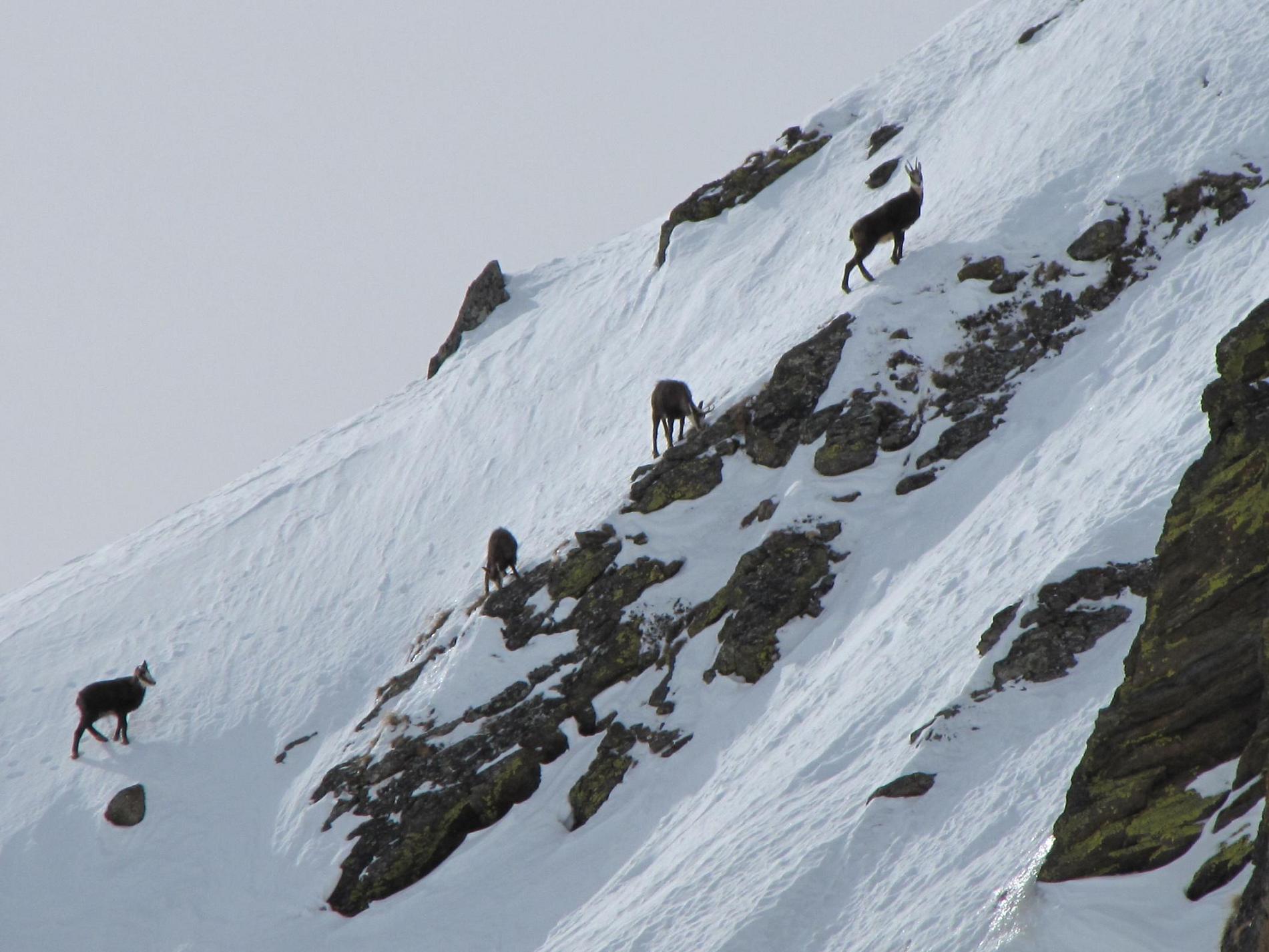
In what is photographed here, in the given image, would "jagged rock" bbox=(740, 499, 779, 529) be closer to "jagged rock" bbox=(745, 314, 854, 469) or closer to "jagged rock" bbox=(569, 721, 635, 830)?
"jagged rock" bbox=(745, 314, 854, 469)

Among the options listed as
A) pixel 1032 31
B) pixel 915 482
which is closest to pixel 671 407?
pixel 915 482

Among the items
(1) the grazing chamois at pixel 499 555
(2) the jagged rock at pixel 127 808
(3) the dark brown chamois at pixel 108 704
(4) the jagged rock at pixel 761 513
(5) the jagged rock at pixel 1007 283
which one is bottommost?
(4) the jagged rock at pixel 761 513

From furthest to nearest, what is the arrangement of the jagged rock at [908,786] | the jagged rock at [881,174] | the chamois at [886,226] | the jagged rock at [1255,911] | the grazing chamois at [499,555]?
the jagged rock at [881,174], the chamois at [886,226], the grazing chamois at [499,555], the jagged rock at [908,786], the jagged rock at [1255,911]

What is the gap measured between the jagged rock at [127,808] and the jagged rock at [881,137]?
2056cm

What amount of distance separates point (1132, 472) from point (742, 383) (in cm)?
811

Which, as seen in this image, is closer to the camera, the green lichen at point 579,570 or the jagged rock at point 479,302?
the green lichen at point 579,570

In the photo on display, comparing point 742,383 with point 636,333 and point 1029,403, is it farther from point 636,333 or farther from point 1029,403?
point 636,333

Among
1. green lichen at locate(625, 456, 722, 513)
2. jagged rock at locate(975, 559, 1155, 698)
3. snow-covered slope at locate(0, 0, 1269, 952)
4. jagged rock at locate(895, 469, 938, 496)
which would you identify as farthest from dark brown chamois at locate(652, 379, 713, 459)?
jagged rock at locate(975, 559, 1155, 698)

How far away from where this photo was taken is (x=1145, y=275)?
1827 cm

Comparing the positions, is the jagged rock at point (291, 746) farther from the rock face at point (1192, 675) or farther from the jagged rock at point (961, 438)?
the rock face at point (1192, 675)

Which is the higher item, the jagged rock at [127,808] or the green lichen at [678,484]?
the jagged rock at [127,808]

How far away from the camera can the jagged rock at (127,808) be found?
59.2 feet

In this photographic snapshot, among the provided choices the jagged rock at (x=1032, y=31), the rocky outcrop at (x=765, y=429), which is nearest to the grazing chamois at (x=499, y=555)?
the rocky outcrop at (x=765, y=429)

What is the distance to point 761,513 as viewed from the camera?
57.6ft
